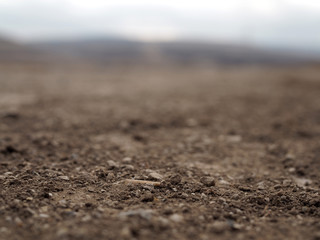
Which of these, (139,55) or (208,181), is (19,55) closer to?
(139,55)

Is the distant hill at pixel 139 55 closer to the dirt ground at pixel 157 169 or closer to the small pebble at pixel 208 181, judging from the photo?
the dirt ground at pixel 157 169

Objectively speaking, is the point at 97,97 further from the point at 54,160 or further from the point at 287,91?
the point at 287,91

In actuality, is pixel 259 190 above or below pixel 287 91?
below

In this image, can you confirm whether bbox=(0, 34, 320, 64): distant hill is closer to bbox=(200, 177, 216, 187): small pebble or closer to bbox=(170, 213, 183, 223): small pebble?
bbox=(200, 177, 216, 187): small pebble

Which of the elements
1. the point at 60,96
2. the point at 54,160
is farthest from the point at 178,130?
the point at 60,96

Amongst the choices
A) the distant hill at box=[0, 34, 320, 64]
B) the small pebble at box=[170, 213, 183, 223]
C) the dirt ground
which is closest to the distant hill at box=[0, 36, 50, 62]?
the distant hill at box=[0, 34, 320, 64]

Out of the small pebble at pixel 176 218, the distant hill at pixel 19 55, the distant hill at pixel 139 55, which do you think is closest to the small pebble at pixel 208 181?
the small pebble at pixel 176 218

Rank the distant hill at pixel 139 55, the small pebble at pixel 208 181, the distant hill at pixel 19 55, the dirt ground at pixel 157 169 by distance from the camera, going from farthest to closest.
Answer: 1. the distant hill at pixel 139 55
2. the distant hill at pixel 19 55
3. the small pebble at pixel 208 181
4. the dirt ground at pixel 157 169

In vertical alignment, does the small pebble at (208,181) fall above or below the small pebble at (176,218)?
above

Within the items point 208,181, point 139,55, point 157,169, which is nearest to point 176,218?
point 208,181
